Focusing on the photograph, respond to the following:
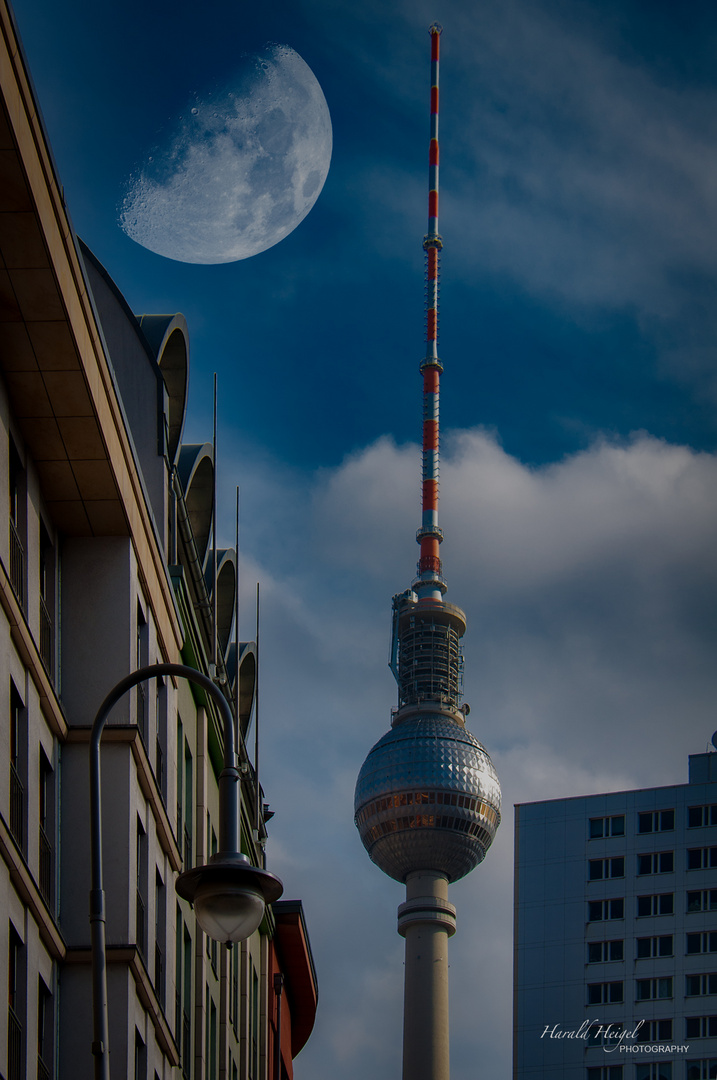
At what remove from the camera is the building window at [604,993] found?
357ft

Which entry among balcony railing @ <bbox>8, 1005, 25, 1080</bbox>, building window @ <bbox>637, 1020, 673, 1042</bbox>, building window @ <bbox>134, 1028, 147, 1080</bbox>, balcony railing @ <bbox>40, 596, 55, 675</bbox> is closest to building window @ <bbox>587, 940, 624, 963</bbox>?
building window @ <bbox>637, 1020, 673, 1042</bbox>

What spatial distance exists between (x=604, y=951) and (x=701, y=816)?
1089 centimetres

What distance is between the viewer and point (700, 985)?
349 ft

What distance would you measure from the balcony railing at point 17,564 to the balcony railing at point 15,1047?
5778mm

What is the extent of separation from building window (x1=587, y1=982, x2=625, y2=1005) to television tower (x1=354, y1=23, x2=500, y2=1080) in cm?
5843

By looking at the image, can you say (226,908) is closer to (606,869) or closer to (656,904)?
(656,904)

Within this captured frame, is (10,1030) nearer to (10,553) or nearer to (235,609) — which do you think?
(10,553)

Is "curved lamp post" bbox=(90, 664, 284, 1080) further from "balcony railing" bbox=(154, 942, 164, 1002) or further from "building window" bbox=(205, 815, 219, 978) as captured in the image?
"building window" bbox=(205, 815, 219, 978)

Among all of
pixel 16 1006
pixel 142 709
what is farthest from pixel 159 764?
pixel 16 1006

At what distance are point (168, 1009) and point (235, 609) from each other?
1380cm

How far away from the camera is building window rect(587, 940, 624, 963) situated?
110 metres

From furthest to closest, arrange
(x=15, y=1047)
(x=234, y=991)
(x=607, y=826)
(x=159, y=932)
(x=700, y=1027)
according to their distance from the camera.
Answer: (x=607, y=826) < (x=700, y=1027) < (x=234, y=991) < (x=159, y=932) < (x=15, y=1047)

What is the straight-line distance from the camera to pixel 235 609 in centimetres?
4231

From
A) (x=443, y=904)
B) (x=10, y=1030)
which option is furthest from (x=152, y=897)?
(x=443, y=904)
